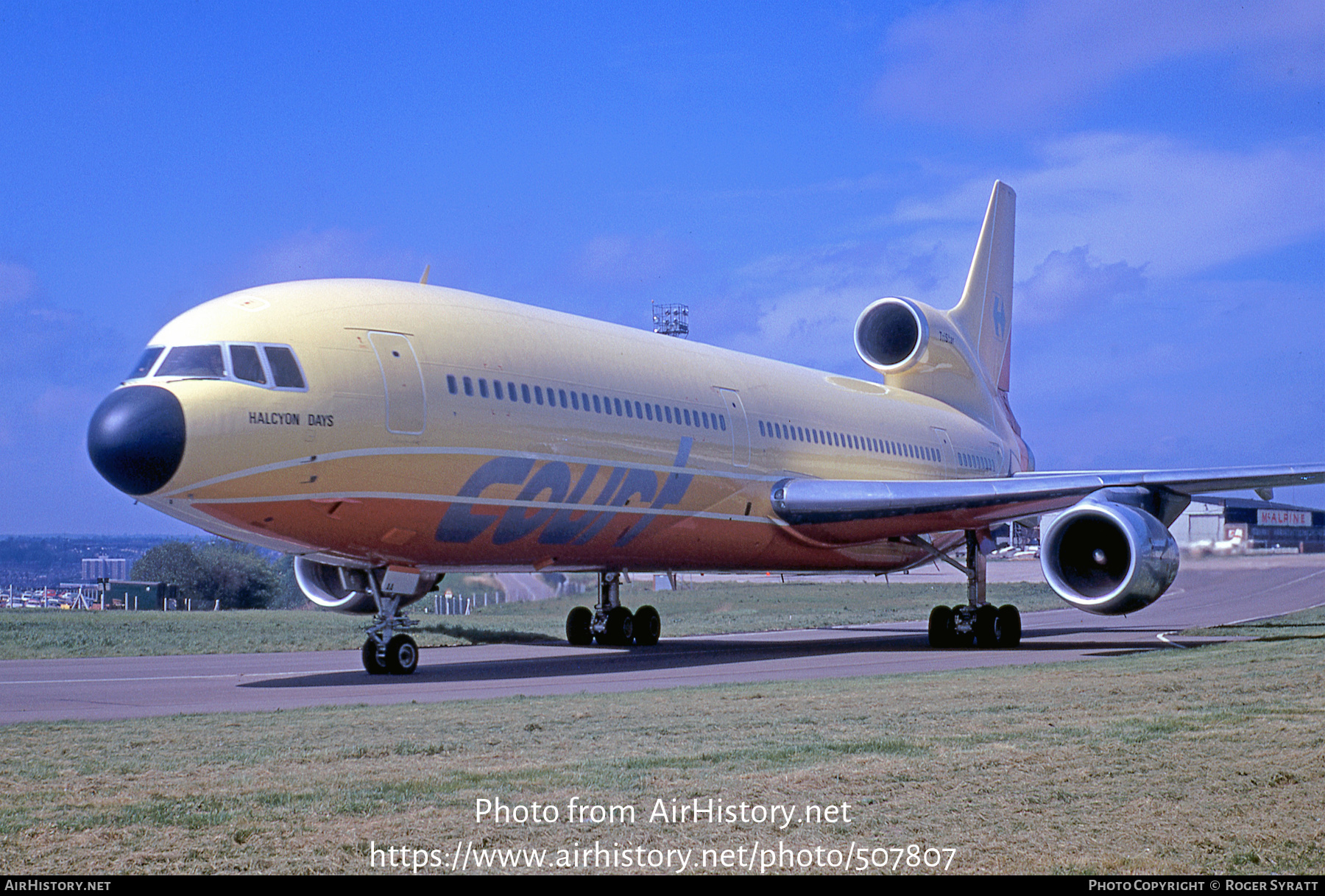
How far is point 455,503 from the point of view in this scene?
48.9ft

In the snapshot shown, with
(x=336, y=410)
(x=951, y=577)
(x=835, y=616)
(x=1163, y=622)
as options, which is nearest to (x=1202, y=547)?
(x=1163, y=622)

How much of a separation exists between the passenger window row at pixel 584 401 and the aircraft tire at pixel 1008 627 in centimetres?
633

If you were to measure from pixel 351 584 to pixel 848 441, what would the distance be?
10803mm

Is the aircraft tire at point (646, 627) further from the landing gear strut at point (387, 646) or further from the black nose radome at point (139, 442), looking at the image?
the black nose radome at point (139, 442)

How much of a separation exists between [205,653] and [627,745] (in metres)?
12.9

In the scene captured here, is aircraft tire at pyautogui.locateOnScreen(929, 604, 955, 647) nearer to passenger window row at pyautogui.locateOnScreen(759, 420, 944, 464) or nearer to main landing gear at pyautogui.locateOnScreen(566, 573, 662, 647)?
passenger window row at pyautogui.locateOnScreen(759, 420, 944, 464)

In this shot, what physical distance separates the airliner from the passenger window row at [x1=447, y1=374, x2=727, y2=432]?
0.04 meters

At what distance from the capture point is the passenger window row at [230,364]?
13.2 m

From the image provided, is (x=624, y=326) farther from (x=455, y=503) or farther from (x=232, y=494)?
(x=232, y=494)

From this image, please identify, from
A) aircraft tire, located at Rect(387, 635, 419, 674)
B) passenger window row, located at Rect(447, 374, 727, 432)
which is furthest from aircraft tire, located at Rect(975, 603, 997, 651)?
aircraft tire, located at Rect(387, 635, 419, 674)

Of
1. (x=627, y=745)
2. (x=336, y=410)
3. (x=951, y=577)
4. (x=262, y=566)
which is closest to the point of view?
(x=627, y=745)

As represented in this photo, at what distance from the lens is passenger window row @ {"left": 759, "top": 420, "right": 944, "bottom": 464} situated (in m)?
21.1

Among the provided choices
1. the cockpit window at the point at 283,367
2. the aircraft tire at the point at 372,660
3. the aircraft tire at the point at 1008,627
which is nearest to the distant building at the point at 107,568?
the aircraft tire at the point at 1008,627

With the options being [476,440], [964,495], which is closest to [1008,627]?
[964,495]
